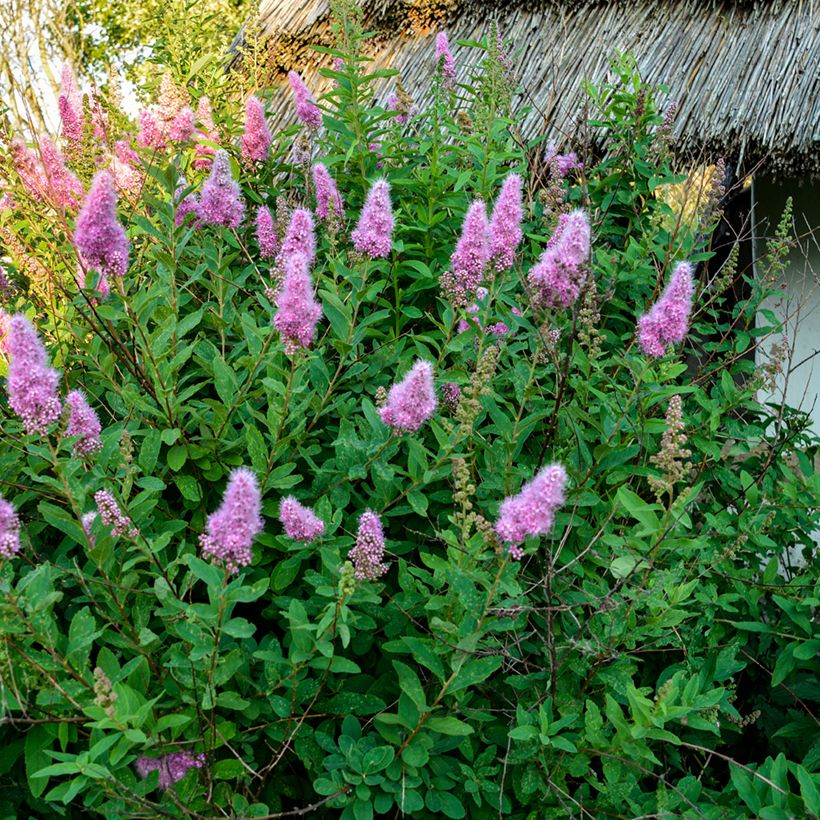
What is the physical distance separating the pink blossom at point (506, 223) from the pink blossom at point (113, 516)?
911mm

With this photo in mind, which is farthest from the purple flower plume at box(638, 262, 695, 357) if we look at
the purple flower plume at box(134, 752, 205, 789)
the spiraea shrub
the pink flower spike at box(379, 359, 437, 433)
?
the purple flower plume at box(134, 752, 205, 789)

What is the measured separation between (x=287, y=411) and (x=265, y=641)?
1.49 feet

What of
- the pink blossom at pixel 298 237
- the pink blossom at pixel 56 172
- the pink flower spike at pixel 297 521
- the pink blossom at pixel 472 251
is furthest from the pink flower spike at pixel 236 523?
the pink blossom at pixel 56 172

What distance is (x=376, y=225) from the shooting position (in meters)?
1.77

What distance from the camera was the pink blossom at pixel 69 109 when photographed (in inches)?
91.0

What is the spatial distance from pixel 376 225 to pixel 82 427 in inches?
28.5

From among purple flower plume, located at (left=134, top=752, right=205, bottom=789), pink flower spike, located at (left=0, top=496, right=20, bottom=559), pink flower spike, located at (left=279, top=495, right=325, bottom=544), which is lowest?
purple flower plume, located at (left=134, top=752, right=205, bottom=789)

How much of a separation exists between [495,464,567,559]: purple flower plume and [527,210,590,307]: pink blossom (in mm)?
406

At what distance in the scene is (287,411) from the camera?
65.2 inches

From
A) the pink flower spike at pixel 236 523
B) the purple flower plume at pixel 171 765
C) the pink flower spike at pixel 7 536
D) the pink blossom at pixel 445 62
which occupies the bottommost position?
the purple flower plume at pixel 171 765

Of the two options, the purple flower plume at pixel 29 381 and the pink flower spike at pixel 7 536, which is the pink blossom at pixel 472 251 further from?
the pink flower spike at pixel 7 536

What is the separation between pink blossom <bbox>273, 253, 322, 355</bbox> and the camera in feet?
4.91

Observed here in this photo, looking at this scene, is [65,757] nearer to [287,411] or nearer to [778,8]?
[287,411]

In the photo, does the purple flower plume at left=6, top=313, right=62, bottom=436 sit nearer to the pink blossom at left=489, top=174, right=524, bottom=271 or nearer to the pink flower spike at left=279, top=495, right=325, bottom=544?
the pink flower spike at left=279, top=495, right=325, bottom=544
